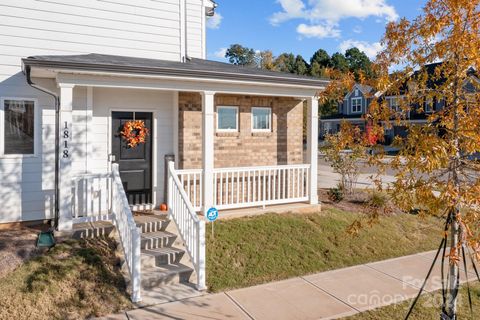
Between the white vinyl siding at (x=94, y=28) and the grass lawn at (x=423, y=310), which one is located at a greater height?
the white vinyl siding at (x=94, y=28)

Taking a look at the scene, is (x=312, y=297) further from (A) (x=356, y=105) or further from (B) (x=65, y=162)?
(A) (x=356, y=105)

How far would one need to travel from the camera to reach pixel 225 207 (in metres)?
8.02

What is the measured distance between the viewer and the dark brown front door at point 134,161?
26.2 feet

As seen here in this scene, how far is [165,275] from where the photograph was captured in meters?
5.80

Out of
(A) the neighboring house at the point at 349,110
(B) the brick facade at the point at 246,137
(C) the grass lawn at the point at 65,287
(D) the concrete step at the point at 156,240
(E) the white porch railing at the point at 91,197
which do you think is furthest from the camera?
(A) the neighboring house at the point at 349,110

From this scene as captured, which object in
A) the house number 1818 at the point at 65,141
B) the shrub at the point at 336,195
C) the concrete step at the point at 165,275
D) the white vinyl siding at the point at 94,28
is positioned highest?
the white vinyl siding at the point at 94,28

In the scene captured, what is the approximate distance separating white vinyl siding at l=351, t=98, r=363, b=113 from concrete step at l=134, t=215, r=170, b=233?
134 ft

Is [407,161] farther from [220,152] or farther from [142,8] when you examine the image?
[142,8]

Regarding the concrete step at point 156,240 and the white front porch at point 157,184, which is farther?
the concrete step at point 156,240

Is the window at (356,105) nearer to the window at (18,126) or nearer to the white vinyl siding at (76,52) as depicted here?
the white vinyl siding at (76,52)

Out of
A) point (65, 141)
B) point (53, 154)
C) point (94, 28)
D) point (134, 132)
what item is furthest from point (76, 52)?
point (65, 141)

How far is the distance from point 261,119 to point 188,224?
13.6 feet

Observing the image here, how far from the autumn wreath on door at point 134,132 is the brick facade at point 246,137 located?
0.84 meters

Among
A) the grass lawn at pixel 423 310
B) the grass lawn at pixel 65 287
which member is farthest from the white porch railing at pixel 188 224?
the grass lawn at pixel 423 310
